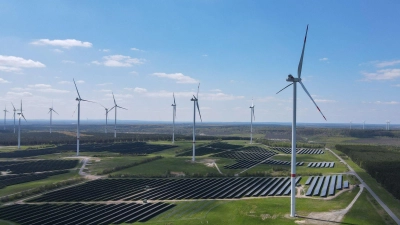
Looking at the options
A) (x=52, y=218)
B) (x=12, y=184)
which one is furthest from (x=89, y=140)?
(x=52, y=218)

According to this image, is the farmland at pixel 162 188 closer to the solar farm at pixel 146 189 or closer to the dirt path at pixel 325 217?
the solar farm at pixel 146 189

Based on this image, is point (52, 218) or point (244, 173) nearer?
point (52, 218)

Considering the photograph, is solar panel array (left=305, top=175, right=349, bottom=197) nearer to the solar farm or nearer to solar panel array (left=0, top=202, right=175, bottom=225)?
the solar farm

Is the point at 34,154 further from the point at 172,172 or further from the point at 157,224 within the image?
the point at 157,224

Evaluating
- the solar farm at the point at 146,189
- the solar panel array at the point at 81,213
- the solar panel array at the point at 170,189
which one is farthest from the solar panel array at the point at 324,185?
the solar panel array at the point at 81,213

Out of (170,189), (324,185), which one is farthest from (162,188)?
(324,185)

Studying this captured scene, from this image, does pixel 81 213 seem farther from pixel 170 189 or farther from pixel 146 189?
pixel 170 189
